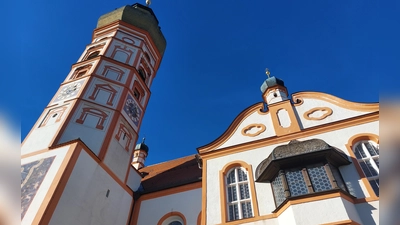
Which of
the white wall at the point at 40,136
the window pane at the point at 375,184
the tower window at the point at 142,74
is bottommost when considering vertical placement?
the window pane at the point at 375,184

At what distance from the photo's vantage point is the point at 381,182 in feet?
7.70

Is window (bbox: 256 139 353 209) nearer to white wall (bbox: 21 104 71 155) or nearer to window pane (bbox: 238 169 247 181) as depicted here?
window pane (bbox: 238 169 247 181)

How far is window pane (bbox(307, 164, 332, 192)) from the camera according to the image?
8398mm

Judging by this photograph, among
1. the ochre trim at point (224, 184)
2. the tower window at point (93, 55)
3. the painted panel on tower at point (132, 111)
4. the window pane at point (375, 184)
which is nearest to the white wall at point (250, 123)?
the ochre trim at point (224, 184)

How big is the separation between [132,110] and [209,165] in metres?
7.14

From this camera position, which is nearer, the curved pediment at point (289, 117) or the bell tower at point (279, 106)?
the curved pediment at point (289, 117)

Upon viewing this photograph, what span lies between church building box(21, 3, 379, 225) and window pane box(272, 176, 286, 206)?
36 mm

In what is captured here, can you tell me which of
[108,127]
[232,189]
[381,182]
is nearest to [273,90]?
[232,189]

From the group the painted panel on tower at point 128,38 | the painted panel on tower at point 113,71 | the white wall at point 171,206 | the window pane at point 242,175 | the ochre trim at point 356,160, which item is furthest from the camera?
the painted panel on tower at point 128,38

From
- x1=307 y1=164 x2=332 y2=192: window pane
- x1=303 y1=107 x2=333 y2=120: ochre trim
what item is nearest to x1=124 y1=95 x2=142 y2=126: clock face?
x1=303 y1=107 x2=333 y2=120: ochre trim

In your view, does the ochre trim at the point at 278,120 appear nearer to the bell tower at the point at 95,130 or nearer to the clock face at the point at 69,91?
the bell tower at the point at 95,130

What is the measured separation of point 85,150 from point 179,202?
487cm

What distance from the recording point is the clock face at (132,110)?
16.1 meters

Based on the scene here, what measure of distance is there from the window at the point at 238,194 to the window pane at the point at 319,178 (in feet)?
7.09
